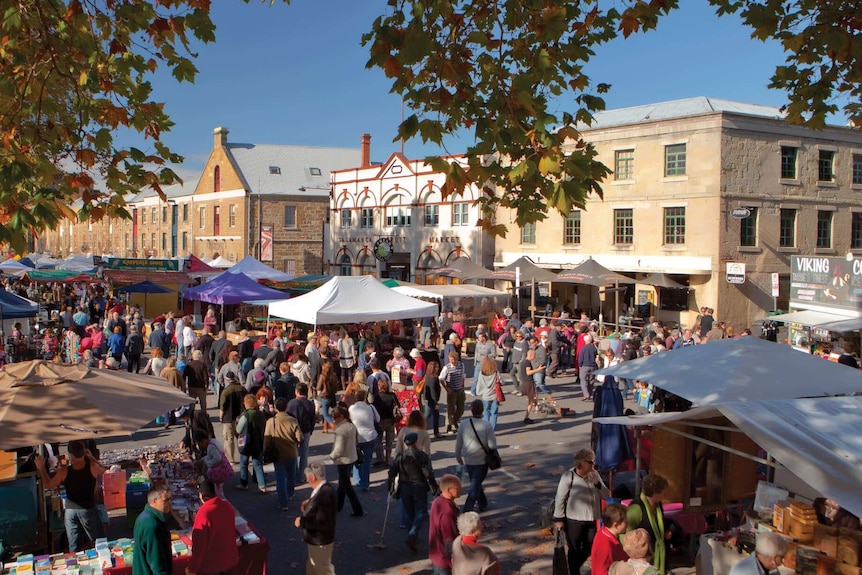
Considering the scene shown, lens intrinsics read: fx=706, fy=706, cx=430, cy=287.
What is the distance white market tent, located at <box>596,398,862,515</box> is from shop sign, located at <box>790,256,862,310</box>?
46.1ft

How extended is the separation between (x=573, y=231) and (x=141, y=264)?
18407mm

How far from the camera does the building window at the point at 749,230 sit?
27.4m

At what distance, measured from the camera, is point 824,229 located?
2900 centimetres

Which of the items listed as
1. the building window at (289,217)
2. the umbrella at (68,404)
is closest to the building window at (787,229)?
the umbrella at (68,404)

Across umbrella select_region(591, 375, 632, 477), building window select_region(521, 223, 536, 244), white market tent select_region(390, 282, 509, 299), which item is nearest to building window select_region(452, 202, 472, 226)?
building window select_region(521, 223, 536, 244)

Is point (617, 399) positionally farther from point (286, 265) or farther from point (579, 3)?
point (286, 265)

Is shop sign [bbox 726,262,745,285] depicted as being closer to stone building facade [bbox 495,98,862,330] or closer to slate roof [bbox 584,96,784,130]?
stone building facade [bbox 495,98,862,330]

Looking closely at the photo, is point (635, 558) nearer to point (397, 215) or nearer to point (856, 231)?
point (856, 231)

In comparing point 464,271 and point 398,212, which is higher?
point 398,212

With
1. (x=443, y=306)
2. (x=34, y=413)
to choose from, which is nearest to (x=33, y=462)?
(x=34, y=413)

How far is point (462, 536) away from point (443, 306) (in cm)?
1898

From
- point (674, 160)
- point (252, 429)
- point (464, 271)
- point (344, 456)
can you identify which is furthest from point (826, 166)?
point (252, 429)

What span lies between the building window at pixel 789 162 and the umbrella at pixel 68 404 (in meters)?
27.2

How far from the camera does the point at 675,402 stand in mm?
10742
